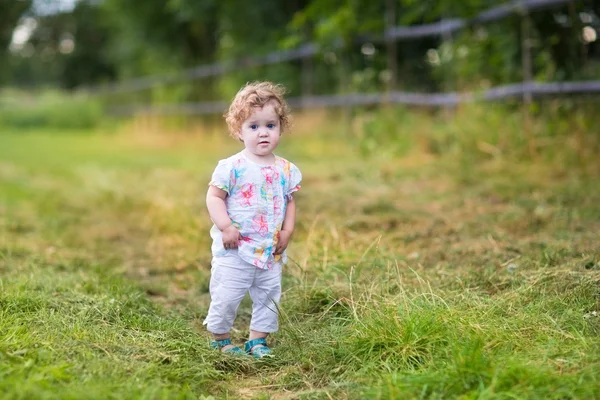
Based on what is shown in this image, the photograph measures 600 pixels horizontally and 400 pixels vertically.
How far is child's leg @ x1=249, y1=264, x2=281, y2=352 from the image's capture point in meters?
3.14

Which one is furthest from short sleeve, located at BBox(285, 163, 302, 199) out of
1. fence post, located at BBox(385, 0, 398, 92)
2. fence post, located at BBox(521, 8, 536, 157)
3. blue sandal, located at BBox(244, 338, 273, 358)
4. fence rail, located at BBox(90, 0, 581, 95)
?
fence post, located at BBox(385, 0, 398, 92)

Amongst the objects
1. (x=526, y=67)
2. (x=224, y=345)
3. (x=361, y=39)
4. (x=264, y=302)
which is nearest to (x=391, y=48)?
(x=361, y=39)

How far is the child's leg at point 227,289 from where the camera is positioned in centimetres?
309

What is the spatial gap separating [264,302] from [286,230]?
1.01 feet

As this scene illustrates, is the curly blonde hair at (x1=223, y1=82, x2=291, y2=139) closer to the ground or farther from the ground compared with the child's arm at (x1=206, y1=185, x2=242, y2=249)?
farther from the ground

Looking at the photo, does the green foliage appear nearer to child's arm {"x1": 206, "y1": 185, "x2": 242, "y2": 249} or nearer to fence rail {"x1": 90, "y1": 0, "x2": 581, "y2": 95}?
fence rail {"x1": 90, "y1": 0, "x2": 581, "y2": 95}

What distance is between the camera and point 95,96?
27844mm

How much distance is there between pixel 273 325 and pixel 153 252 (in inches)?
85.2

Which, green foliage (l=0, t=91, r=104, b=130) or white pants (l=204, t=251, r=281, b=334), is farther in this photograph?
green foliage (l=0, t=91, r=104, b=130)

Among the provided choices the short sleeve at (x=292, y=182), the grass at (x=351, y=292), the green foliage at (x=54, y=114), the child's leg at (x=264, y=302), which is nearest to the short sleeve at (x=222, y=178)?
the short sleeve at (x=292, y=182)

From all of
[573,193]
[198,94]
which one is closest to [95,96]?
[198,94]

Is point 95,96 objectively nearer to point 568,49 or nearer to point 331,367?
point 568,49

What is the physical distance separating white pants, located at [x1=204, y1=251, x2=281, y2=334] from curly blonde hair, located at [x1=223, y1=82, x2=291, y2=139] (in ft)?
1.78

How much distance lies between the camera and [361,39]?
10.4 meters
